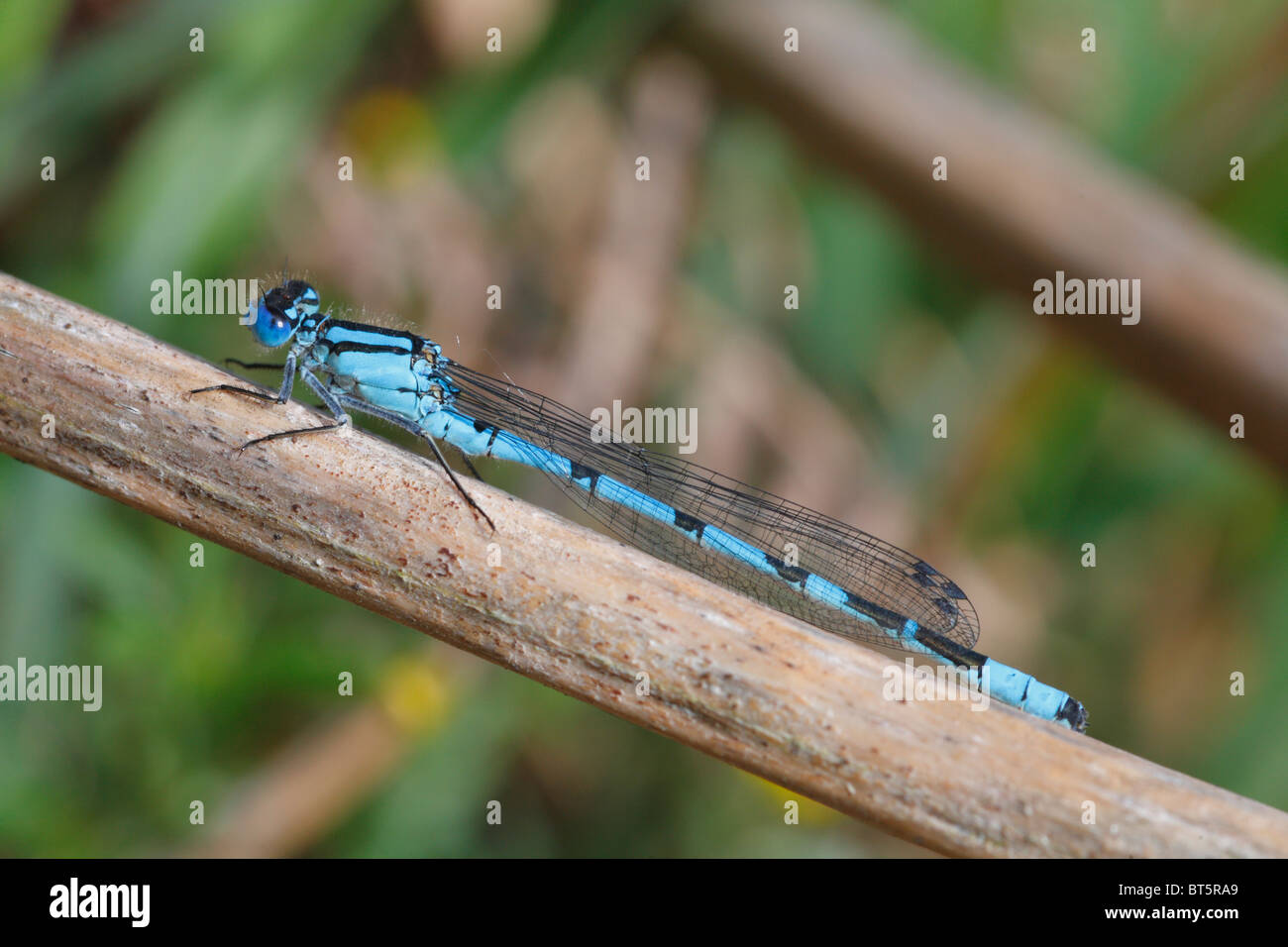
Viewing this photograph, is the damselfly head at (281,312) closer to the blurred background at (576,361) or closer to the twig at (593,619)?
the blurred background at (576,361)

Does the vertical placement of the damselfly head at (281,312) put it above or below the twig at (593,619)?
above

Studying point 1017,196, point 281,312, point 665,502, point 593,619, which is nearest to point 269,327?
point 281,312

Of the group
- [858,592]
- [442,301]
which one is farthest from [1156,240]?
[442,301]

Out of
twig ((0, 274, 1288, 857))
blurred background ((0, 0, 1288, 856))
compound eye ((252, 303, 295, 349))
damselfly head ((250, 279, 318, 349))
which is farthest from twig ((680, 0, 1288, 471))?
compound eye ((252, 303, 295, 349))

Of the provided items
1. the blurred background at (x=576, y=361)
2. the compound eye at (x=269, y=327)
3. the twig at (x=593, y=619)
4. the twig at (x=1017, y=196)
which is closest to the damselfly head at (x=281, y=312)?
the compound eye at (x=269, y=327)

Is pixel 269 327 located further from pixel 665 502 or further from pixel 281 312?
pixel 665 502
